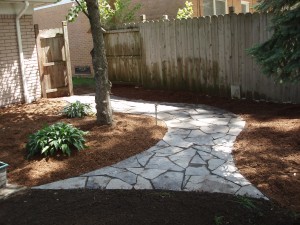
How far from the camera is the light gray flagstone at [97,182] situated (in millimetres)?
4676

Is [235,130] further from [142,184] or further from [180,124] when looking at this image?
[142,184]

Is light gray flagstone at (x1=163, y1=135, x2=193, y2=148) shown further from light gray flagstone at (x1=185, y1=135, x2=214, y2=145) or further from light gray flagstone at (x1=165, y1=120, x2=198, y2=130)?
light gray flagstone at (x1=165, y1=120, x2=198, y2=130)

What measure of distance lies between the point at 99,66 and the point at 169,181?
9.44ft

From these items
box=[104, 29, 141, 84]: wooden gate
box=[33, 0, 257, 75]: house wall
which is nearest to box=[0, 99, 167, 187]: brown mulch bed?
box=[104, 29, 141, 84]: wooden gate

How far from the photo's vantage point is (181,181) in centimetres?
475

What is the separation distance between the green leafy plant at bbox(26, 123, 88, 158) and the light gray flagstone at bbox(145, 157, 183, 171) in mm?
1197

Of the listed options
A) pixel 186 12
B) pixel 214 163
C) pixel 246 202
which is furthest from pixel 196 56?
pixel 246 202

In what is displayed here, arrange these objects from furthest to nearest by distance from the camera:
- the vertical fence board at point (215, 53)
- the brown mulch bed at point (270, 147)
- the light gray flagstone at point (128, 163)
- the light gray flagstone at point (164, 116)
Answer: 1. the vertical fence board at point (215, 53)
2. the light gray flagstone at point (164, 116)
3. the light gray flagstone at point (128, 163)
4. the brown mulch bed at point (270, 147)

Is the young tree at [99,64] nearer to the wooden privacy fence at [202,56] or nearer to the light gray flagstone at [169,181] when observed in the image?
the light gray flagstone at [169,181]

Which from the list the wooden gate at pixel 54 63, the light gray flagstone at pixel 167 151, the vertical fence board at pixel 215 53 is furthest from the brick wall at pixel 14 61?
the light gray flagstone at pixel 167 151

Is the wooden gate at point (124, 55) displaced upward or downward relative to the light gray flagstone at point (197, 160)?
upward

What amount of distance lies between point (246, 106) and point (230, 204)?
193 inches

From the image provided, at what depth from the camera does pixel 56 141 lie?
558 cm

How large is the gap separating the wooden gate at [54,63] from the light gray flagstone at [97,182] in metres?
6.19
